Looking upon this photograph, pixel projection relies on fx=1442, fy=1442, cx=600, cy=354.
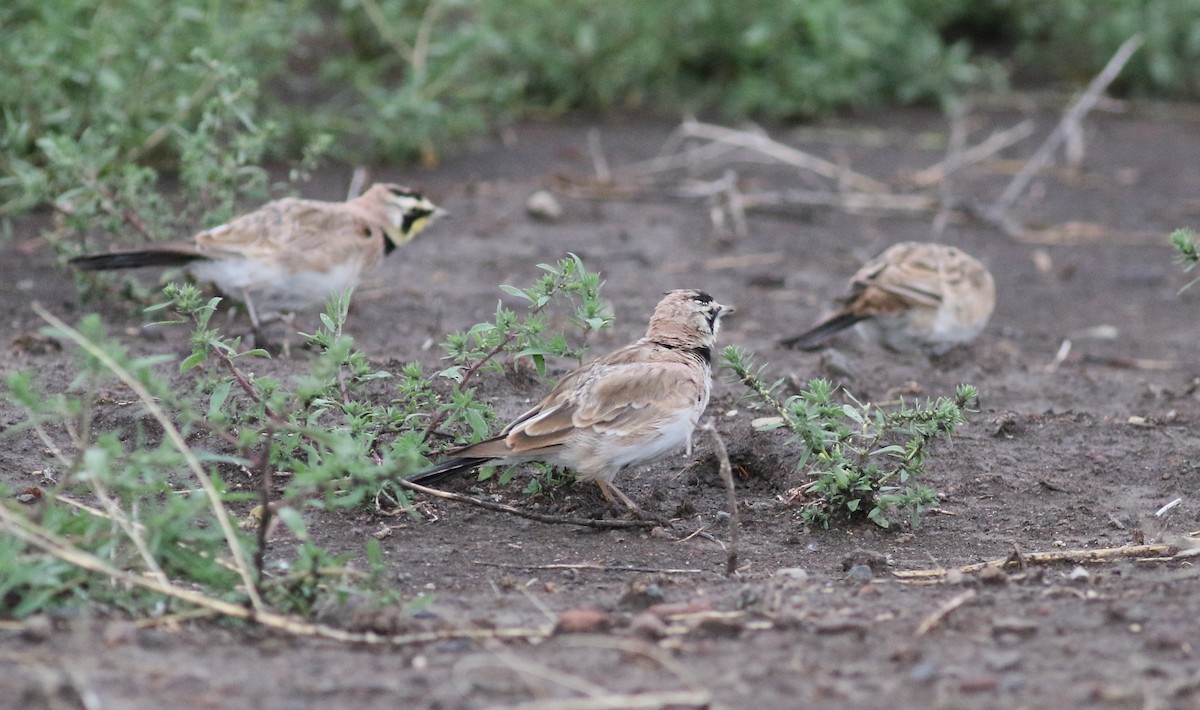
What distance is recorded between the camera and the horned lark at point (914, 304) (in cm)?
769

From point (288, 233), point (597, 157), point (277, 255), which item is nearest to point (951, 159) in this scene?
point (597, 157)

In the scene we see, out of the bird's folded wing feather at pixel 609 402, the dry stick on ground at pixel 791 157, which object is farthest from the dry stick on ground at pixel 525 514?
the dry stick on ground at pixel 791 157

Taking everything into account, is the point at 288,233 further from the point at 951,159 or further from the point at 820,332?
the point at 951,159

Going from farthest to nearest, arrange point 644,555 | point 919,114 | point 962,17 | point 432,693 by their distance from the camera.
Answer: point 962,17 → point 919,114 → point 644,555 → point 432,693

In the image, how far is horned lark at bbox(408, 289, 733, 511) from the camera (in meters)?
5.09

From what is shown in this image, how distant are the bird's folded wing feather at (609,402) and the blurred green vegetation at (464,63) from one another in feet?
8.34

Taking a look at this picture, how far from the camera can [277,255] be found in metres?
7.06

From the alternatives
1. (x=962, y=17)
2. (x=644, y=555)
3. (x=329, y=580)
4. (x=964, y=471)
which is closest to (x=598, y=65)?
(x=962, y=17)

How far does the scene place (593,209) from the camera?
9.91m

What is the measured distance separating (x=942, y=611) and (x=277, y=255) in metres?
4.08

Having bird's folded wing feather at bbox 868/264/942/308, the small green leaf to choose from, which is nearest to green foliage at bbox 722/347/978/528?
the small green leaf

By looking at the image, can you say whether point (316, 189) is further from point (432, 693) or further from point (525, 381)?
point (432, 693)

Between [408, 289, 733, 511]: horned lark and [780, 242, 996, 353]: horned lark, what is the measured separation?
88.4 inches

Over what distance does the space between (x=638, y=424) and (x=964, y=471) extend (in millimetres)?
1563
